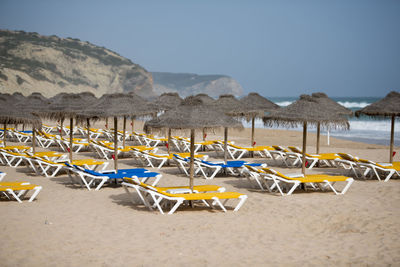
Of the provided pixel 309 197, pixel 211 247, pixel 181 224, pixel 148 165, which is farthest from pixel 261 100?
pixel 211 247

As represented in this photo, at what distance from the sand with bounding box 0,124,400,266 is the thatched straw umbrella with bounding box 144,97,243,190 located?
1361mm

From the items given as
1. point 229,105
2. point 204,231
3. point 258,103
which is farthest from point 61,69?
point 204,231

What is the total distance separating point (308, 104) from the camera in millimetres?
9422

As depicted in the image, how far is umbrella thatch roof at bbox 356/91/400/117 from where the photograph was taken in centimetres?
1136

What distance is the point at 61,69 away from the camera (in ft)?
209

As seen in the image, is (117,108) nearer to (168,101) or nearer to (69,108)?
(69,108)

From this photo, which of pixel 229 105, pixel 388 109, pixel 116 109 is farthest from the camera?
pixel 229 105

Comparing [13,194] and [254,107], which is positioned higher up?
[254,107]

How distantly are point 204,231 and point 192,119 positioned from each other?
212 cm

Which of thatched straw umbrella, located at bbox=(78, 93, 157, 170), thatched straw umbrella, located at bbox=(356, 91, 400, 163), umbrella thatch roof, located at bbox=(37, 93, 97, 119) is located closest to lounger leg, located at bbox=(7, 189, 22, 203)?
thatched straw umbrella, located at bbox=(78, 93, 157, 170)

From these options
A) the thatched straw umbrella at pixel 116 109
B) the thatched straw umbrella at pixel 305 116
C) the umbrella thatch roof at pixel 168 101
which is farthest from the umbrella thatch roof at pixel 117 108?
the umbrella thatch roof at pixel 168 101

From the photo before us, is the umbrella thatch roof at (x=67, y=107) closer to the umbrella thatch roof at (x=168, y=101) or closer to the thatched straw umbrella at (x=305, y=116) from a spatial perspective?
the umbrella thatch roof at (x=168, y=101)

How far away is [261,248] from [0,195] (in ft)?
17.1

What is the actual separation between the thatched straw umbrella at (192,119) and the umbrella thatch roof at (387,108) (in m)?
5.31
